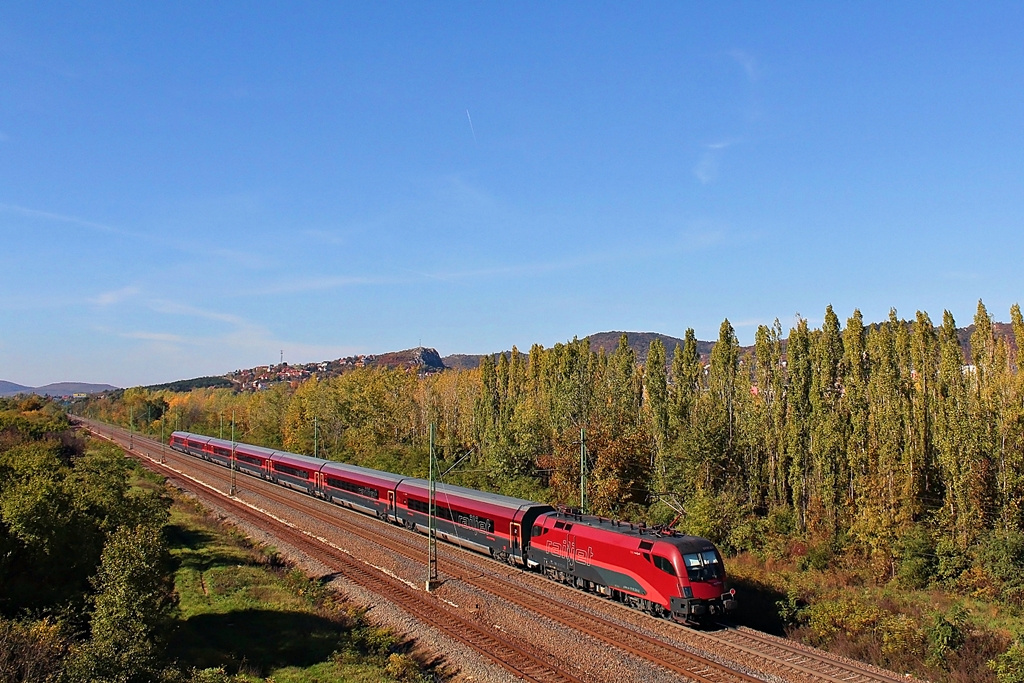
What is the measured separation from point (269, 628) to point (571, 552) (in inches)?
519

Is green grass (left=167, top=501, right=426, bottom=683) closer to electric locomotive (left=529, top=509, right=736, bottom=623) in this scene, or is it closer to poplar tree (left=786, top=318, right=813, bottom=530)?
electric locomotive (left=529, top=509, right=736, bottom=623)

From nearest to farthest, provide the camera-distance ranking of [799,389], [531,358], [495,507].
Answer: [495,507], [799,389], [531,358]

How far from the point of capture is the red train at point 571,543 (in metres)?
25.6

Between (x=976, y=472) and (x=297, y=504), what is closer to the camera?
(x=976, y=472)

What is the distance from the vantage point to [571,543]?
30.9 metres

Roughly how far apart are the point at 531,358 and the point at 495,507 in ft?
148

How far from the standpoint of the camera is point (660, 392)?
60.8m

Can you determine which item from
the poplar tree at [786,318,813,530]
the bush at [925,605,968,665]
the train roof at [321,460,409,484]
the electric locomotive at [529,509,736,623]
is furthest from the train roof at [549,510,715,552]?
the poplar tree at [786,318,813,530]

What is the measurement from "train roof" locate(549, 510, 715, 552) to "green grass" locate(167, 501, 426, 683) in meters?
9.65

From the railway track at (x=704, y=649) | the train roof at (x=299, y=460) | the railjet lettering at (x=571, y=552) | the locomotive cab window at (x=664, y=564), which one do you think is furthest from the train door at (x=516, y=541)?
the train roof at (x=299, y=460)

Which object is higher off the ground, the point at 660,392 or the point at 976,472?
the point at 660,392

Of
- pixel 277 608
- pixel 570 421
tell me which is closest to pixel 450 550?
pixel 277 608

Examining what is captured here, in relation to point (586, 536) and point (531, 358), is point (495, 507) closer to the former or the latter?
point (586, 536)

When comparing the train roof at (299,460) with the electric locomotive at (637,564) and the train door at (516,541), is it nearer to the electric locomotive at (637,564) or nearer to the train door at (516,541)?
the train door at (516,541)
